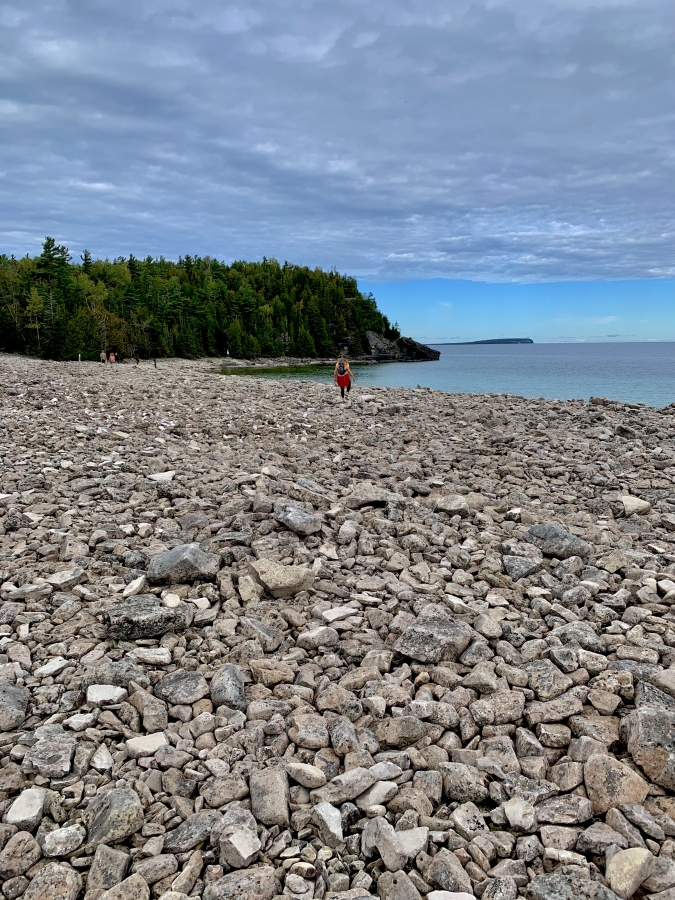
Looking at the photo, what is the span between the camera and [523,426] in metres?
14.7

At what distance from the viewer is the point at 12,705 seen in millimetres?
3494

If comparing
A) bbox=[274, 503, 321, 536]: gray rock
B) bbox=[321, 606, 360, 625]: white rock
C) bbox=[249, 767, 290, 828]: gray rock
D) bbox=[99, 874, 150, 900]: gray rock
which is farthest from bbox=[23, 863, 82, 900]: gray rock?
bbox=[274, 503, 321, 536]: gray rock

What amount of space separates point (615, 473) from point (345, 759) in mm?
8119

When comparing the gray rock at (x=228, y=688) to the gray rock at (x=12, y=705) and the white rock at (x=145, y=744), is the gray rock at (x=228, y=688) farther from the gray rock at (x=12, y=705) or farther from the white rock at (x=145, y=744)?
the gray rock at (x=12, y=705)

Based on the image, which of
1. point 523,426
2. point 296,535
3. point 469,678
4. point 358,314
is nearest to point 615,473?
point 523,426

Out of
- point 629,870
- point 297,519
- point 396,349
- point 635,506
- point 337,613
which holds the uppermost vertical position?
point 396,349

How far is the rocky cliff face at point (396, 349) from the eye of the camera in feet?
529

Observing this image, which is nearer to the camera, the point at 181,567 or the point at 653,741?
the point at 653,741

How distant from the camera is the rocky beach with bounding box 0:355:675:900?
2613mm

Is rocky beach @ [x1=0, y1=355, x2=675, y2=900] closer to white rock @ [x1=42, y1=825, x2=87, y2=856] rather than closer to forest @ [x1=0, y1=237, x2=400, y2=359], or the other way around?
white rock @ [x1=42, y1=825, x2=87, y2=856]

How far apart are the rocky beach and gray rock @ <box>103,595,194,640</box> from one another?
19 mm

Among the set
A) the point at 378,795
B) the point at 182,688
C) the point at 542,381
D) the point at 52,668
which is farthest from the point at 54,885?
the point at 542,381

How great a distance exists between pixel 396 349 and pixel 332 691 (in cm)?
16519

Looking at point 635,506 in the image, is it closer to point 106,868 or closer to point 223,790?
point 223,790
